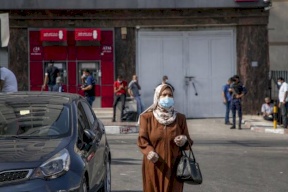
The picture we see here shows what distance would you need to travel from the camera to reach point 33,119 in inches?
348

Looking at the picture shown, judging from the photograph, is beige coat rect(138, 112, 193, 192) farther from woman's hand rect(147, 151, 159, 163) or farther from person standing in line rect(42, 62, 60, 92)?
person standing in line rect(42, 62, 60, 92)

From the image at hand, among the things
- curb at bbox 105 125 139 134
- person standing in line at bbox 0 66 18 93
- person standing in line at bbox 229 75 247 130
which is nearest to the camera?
person standing in line at bbox 0 66 18 93

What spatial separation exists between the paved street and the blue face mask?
4092mm

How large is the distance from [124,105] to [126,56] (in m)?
2.93

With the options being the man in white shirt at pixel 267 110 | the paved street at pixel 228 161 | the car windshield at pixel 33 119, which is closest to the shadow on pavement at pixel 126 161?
the paved street at pixel 228 161

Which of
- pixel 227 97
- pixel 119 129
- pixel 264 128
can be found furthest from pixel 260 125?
pixel 119 129

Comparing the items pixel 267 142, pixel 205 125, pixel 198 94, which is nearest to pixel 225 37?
pixel 198 94

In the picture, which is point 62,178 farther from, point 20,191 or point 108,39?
point 108,39

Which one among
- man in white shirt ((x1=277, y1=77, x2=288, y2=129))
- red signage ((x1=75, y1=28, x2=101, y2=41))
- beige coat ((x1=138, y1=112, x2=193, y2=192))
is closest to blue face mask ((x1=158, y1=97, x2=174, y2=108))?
beige coat ((x1=138, y1=112, x2=193, y2=192))

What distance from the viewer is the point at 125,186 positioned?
12164 millimetres

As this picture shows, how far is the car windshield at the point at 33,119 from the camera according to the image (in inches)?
338

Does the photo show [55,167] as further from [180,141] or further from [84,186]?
[180,141]

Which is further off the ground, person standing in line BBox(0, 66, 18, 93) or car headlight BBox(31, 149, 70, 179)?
person standing in line BBox(0, 66, 18, 93)

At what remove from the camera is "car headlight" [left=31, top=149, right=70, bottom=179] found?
7.49 meters
